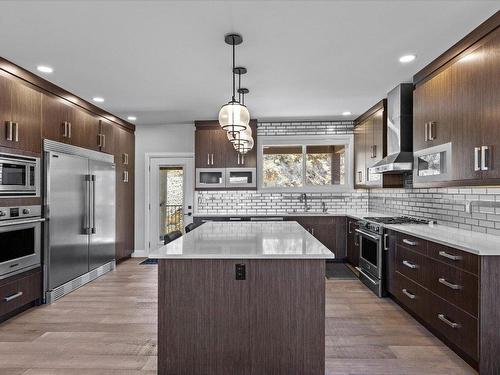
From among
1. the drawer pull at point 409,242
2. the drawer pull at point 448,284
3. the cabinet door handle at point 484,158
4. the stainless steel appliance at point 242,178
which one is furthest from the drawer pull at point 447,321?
the stainless steel appliance at point 242,178

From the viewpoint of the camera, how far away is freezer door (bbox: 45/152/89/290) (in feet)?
12.2

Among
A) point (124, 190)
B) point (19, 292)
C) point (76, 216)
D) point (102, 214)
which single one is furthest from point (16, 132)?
point (124, 190)

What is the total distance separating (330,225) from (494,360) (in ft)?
10.9

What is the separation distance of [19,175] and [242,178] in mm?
3347

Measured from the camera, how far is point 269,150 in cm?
609

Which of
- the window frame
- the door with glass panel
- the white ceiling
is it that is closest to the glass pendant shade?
the white ceiling

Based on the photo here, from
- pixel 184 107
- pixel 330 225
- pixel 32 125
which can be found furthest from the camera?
pixel 330 225

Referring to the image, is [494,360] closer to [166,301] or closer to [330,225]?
[166,301]

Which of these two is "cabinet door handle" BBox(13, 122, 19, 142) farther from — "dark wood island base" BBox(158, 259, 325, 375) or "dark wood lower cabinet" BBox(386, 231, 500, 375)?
"dark wood lower cabinet" BBox(386, 231, 500, 375)

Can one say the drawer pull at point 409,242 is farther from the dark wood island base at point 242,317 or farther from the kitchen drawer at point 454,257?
the dark wood island base at point 242,317

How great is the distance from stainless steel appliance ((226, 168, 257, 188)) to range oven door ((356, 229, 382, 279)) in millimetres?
2036

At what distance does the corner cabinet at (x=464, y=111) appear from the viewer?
2.50 meters

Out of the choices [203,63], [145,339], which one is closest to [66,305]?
[145,339]

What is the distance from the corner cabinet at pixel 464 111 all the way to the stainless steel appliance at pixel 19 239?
423 centimetres
